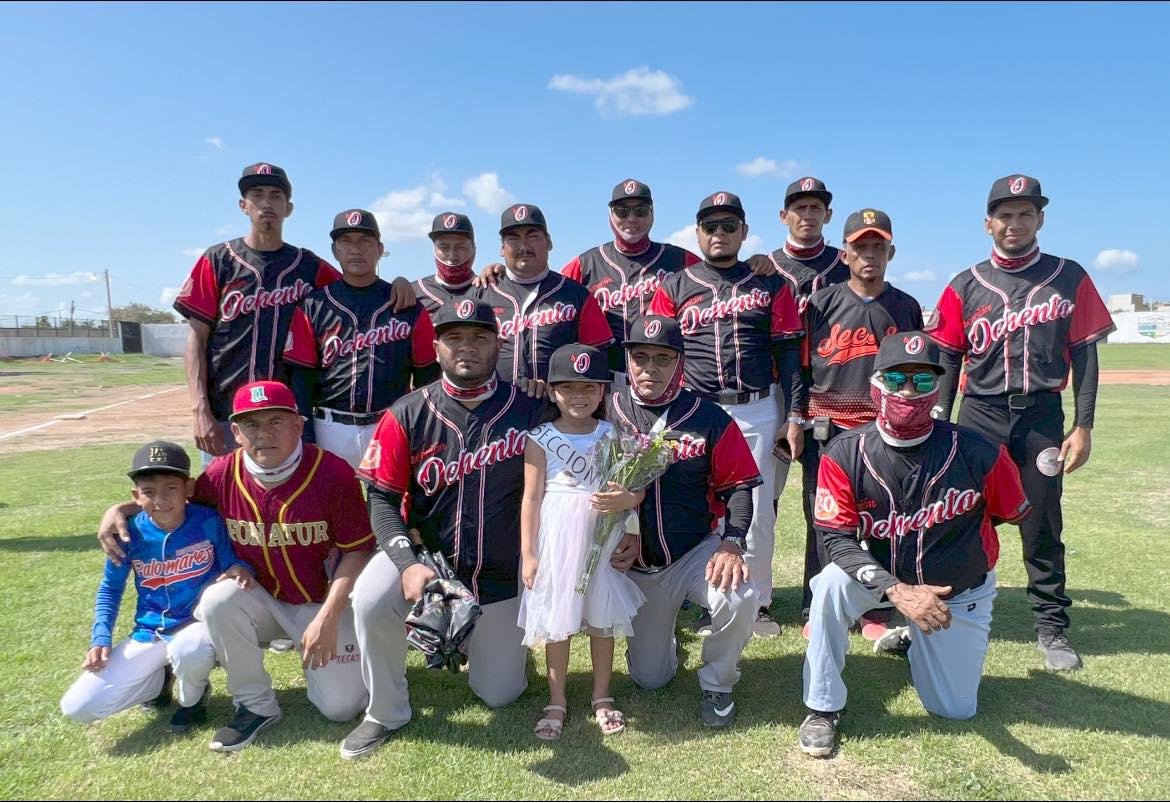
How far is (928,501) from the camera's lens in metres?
3.49

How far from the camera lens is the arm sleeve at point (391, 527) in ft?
11.3

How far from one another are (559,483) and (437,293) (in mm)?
2104

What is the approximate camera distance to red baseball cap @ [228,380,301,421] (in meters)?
3.42

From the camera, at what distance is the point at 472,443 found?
12.2 ft

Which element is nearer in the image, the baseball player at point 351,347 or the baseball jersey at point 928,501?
the baseball jersey at point 928,501

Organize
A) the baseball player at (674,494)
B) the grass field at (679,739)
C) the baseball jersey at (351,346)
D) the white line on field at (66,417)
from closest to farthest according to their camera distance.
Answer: the grass field at (679,739)
the baseball player at (674,494)
the baseball jersey at (351,346)
the white line on field at (66,417)

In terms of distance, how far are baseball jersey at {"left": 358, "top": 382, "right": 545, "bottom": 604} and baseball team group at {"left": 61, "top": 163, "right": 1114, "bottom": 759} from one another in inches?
0.5

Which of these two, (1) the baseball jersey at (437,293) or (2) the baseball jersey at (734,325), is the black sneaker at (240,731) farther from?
(2) the baseball jersey at (734,325)

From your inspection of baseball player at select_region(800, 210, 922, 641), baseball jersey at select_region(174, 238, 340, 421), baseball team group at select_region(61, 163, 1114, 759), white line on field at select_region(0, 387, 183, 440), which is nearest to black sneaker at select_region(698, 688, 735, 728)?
baseball team group at select_region(61, 163, 1114, 759)

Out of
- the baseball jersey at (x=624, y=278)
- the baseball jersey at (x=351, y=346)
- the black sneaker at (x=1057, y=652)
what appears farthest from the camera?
the baseball jersey at (x=624, y=278)

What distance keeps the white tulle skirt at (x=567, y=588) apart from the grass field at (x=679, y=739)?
520 mm

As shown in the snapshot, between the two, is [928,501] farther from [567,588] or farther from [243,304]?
[243,304]

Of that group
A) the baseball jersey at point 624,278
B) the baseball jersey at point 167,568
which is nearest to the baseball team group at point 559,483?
the baseball jersey at point 167,568

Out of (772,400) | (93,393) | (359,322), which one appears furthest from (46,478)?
(93,393)
